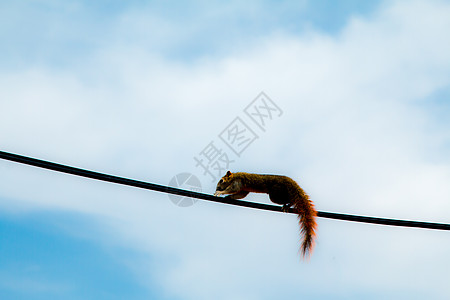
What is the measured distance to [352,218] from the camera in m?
6.22

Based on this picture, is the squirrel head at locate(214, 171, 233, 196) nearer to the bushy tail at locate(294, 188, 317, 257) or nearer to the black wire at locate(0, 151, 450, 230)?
the bushy tail at locate(294, 188, 317, 257)

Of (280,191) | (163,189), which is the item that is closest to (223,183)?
(280,191)

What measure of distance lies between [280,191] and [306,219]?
0.71 meters

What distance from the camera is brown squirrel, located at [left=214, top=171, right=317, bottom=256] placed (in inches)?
330

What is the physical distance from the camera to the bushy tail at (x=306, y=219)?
27.2ft

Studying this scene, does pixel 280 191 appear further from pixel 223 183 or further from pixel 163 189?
pixel 163 189

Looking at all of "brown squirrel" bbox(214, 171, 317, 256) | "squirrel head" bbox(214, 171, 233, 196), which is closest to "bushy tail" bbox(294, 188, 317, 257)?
"brown squirrel" bbox(214, 171, 317, 256)

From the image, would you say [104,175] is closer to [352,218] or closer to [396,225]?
[352,218]

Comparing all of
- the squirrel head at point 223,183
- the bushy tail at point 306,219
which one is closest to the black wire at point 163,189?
the bushy tail at point 306,219

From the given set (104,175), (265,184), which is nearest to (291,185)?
(265,184)

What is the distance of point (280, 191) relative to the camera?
29.3ft

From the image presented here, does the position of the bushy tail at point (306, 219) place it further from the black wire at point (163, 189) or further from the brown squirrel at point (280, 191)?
the black wire at point (163, 189)

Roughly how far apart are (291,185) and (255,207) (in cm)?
250

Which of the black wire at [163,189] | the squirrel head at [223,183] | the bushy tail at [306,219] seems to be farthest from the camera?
the squirrel head at [223,183]
